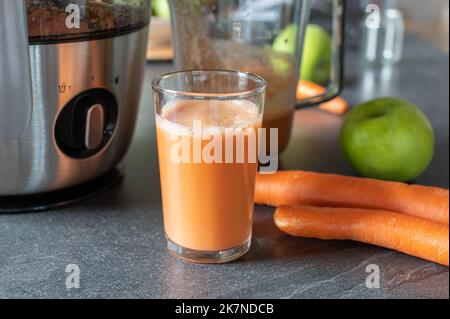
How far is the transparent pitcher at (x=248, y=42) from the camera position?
0.93m

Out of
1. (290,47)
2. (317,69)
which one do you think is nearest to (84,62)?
(290,47)

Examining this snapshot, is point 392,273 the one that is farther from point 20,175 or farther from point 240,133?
point 20,175

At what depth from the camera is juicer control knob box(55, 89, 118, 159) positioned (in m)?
0.82

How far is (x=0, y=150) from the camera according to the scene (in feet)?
2.60

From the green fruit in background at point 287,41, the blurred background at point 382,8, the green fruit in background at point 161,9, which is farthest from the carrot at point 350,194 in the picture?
the green fruit in background at point 161,9

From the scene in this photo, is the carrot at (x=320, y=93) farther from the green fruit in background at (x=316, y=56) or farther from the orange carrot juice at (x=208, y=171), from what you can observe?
the orange carrot juice at (x=208, y=171)

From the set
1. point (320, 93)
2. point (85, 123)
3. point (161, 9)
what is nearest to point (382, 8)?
point (161, 9)

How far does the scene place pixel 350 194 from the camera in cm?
85

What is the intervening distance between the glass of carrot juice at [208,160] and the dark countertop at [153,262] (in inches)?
1.2

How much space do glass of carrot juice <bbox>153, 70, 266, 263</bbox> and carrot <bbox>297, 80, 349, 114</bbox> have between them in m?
0.50

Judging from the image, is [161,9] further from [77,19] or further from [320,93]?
[77,19]

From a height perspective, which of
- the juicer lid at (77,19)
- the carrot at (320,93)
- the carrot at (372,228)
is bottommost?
the carrot at (372,228)

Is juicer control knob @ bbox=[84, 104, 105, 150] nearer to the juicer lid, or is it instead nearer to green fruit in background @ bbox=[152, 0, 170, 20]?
the juicer lid
